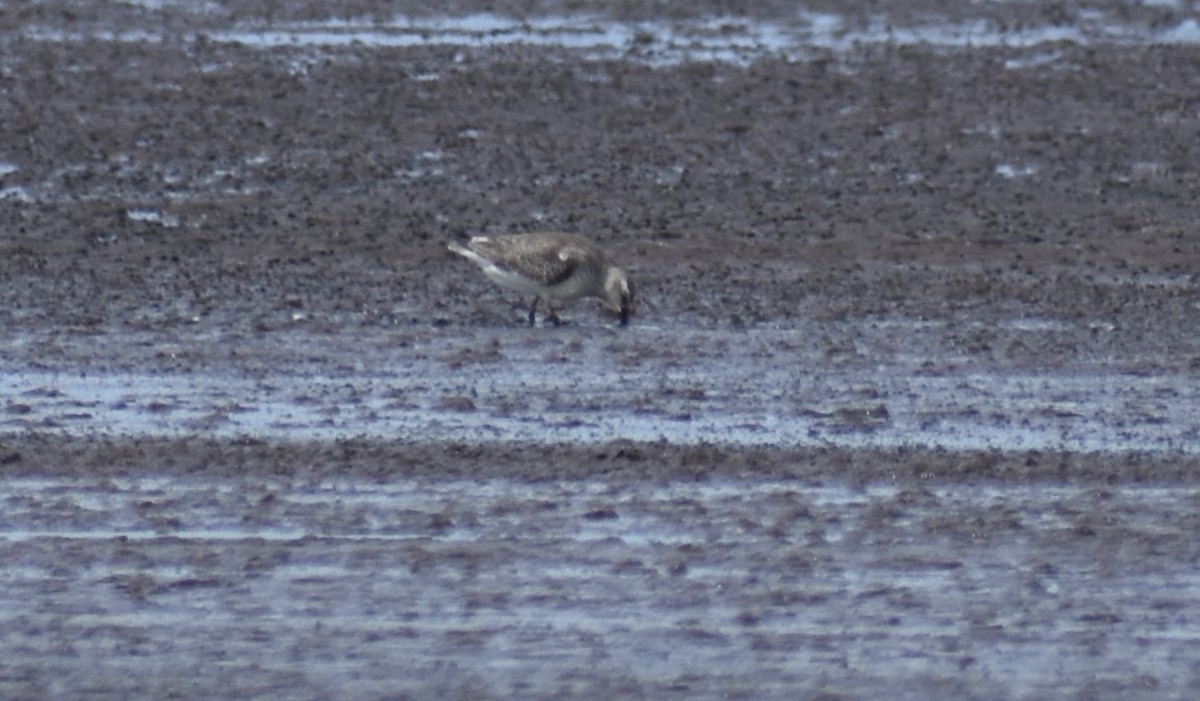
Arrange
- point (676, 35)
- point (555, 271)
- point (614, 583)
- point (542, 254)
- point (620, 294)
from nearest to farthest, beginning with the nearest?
1. point (614, 583)
2. point (620, 294)
3. point (555, 271)
4. point (542, 254)
5. point (676, 35)

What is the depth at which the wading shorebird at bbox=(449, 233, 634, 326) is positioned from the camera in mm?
11758

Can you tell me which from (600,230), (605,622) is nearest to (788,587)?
(605,622)

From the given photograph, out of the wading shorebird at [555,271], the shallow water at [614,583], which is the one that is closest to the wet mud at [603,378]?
the shallow water at [614,583]

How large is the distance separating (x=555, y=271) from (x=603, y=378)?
126cm

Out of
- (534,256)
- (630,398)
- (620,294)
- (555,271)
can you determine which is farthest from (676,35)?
(630,398)

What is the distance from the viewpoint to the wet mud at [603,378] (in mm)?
7668

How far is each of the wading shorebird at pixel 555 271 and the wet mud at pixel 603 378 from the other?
6.9 inches

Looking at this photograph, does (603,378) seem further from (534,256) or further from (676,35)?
(676,35)

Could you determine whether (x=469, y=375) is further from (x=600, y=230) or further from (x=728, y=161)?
(x=728, y=161)

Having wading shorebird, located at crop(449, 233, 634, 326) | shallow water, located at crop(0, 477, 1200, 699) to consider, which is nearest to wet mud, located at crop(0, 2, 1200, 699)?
shallow water, located at crop(0, 477, 1200, 699)

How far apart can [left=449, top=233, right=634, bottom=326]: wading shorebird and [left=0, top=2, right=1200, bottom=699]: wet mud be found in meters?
0.17

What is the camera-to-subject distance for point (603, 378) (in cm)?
1071

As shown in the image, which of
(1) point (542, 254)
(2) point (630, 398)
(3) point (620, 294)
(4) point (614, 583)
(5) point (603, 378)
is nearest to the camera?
(4) point (614, 583)

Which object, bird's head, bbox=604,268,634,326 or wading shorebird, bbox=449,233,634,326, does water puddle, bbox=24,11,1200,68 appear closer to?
wading shorebird, bbox=449,233,634,326
